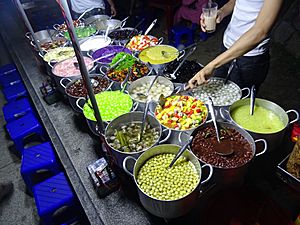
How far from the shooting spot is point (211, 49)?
661cm

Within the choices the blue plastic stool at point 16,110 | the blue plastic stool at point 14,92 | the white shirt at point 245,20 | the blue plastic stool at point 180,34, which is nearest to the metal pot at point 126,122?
the white shirt at point 245,20

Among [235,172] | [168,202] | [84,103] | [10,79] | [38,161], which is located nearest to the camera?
[168,202]

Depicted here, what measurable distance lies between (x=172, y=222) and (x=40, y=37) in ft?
10.9

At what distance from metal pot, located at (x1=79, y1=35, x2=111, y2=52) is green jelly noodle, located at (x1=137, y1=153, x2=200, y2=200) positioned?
2089 mm

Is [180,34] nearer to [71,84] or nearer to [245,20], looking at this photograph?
[245,20]

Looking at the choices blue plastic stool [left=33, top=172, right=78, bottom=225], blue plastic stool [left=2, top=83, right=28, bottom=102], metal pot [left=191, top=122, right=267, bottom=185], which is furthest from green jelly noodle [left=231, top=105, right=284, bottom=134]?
blue plastic stool [left=2, top=83, right=28, bottom=102]

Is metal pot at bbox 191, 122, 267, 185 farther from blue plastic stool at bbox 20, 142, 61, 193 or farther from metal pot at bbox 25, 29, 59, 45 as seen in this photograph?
metal pot at bbox 25, 29, 59, 45

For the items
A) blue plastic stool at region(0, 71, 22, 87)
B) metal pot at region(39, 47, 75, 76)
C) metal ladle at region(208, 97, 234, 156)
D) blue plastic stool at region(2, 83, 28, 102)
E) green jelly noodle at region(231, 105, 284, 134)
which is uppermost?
metal pot at region(39, 47, 75, 76)

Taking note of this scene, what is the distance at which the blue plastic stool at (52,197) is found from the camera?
2578 millimetres

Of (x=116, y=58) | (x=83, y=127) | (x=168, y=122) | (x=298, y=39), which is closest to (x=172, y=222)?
(x=168, y=122)

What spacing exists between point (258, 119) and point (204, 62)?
13.9 ft

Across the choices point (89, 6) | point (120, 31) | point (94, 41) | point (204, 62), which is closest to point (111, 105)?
point (94, 41)

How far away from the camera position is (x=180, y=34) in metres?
6.56

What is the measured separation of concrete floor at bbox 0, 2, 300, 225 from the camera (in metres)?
3.40
